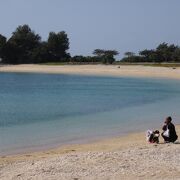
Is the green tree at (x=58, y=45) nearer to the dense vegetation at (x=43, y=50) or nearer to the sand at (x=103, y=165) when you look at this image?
the dense vegetation at (x=43, y=50)

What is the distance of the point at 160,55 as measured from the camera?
126 metres

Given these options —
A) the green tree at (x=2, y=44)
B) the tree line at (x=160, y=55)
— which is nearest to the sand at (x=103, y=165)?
the tree line at (x=160, y=55)

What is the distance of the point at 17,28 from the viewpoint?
14725 cm

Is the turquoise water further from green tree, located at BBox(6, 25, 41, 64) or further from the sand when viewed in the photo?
green tree, located at BBox(6, 25, 41, 64)

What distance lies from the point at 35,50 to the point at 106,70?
3818cm

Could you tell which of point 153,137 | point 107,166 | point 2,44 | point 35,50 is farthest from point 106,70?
point 107,166

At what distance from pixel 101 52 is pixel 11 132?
125 metres

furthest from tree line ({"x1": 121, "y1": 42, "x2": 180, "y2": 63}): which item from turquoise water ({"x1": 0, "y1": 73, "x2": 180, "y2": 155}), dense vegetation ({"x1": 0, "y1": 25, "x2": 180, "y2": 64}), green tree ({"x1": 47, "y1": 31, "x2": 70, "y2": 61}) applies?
turquoise water ({"x1": 0, "y1": 73, "x2": 180, "y2": 155})

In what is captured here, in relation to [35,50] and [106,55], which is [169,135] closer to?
[106,55]

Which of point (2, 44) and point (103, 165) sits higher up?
point (2, 44)

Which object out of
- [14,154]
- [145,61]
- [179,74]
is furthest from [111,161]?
[145,61]

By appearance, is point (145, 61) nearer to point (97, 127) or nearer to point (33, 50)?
point (33, 50)

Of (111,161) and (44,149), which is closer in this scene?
(111,161)

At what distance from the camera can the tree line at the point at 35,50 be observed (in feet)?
447
